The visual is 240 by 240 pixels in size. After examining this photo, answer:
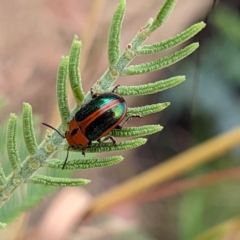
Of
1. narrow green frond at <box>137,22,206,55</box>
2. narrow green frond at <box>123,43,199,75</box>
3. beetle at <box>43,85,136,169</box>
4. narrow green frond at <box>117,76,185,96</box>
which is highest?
beetle at <box>43,85,136,169</box>

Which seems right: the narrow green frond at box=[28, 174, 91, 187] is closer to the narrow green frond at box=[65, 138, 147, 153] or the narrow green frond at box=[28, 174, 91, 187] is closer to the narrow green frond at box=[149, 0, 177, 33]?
the narrow green frond at box=[65, 138, 147, 153]

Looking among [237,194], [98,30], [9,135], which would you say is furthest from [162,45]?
[237,194]

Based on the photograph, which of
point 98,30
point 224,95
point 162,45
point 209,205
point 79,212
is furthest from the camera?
point 224,95

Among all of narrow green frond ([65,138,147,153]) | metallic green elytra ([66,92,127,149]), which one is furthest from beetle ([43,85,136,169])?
narrow green frond ([65,138,147,153])

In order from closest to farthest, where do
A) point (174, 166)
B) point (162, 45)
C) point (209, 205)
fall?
point (162, 45) → point (174, 166) → point (209, 205)

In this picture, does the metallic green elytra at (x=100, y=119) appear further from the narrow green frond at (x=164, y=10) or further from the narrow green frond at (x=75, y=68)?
the narrow green frond at (x=164, y=10)

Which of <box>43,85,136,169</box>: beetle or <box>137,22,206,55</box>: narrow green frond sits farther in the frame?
<box>43,85,136,169</box>: beetle

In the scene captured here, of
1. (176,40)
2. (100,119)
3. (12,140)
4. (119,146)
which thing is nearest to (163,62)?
(176,40)

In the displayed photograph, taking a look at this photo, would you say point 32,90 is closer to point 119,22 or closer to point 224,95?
point 224,95
